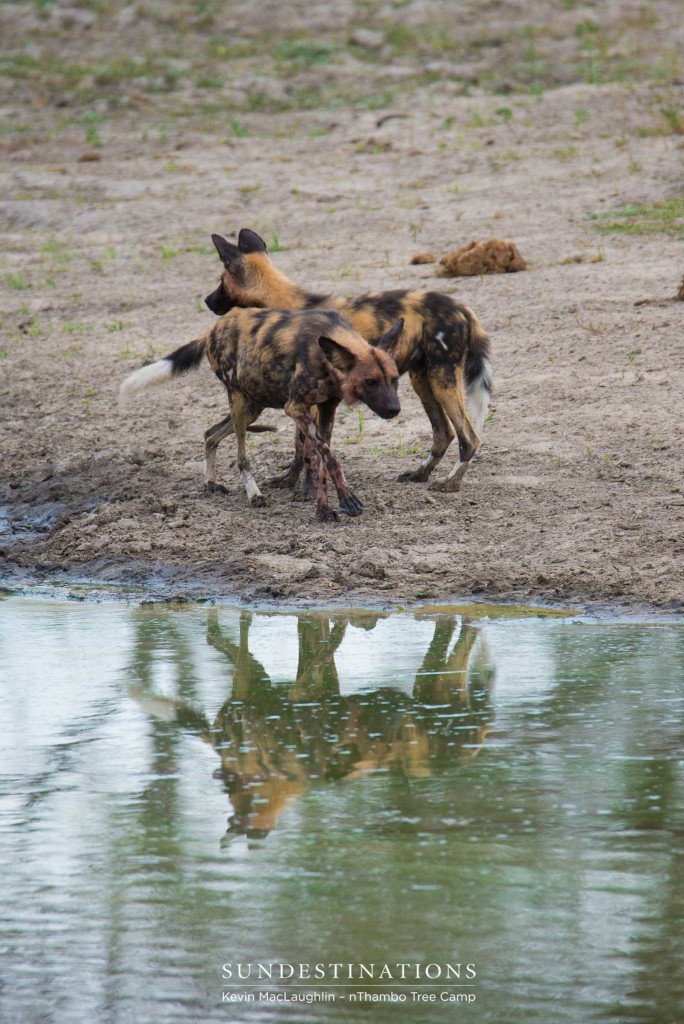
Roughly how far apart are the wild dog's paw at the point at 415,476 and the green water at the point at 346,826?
8.21ft

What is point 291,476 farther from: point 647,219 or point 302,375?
point 647,219

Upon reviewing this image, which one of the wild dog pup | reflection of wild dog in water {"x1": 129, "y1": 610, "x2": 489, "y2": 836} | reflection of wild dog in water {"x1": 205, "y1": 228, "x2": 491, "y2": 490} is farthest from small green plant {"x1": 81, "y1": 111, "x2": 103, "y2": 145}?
reflection of wild dog in water {"x1": 129, "y1": 610, "x2": 489, "y2": 836}

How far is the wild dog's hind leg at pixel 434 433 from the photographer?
27.7 feet

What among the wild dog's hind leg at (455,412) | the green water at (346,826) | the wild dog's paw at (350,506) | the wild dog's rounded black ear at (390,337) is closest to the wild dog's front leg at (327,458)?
the wild dog's paw at (350,506)

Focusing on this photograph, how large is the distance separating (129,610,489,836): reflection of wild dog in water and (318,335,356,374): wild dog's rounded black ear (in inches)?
82.4

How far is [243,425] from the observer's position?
8.40 metres

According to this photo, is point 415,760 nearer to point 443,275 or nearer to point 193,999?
point 193,999

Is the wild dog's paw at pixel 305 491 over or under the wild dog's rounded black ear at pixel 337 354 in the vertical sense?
under

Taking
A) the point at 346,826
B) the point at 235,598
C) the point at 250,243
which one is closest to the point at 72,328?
the point at 250,243

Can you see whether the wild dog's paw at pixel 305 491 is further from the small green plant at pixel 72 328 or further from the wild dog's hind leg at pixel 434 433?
the small green plant at pixel 72 328

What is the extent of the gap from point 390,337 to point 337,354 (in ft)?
1.18

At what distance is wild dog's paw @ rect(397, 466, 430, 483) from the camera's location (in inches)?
333

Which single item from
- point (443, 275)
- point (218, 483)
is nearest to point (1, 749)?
point (218, 483)

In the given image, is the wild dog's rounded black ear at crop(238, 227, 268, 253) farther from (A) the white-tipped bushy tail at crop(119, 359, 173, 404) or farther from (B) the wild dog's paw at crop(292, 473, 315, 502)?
(B) the wild dog's paw at crop(292, 473, 315, 502)
